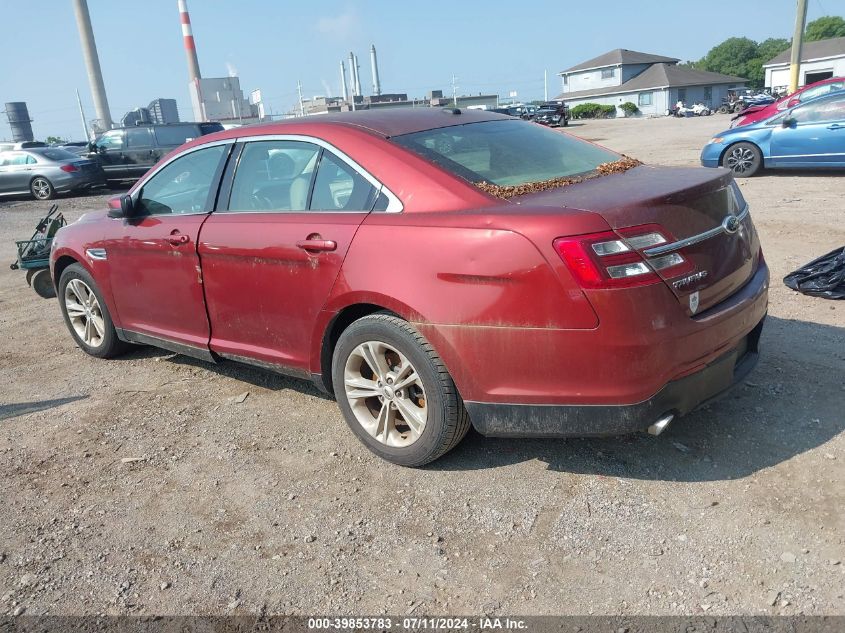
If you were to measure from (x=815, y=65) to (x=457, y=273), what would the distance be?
7418cm

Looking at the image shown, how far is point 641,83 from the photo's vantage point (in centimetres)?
6669

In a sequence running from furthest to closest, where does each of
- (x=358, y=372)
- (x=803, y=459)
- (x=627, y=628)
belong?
(x=358, y=372) → (x=803, y=459) → (x=627, y=628)

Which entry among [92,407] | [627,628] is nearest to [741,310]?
[627,628]

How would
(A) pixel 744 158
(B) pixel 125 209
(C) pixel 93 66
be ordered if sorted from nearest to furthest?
1. (B) pixel 125 209
2. (A) pixel 744 158
3. (C) pixel 93 66

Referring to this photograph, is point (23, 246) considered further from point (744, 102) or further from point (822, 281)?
point (744, 102)

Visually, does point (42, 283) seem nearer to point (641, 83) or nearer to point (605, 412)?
point (605, 412)

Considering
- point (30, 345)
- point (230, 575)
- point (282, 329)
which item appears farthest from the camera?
point (30, 345)

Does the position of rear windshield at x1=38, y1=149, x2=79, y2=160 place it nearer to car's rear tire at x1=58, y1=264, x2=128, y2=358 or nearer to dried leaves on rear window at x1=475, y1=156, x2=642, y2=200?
car's rear tire at x1=58, y1=264, x2=128, y2=358

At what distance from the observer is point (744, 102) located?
150ft

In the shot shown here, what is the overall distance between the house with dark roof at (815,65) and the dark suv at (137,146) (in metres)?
57.7

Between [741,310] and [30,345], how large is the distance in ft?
18.4

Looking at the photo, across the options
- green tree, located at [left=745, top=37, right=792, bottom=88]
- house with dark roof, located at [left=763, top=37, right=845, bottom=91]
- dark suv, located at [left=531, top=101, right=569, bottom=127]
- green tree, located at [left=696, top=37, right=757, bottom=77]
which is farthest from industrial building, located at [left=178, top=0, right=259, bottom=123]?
green tree, located at [left=696, top=37, right=757, bottom=77]

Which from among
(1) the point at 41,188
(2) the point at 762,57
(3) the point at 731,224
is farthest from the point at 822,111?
(2) the point at 762,57

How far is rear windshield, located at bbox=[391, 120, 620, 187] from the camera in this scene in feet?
11.1
